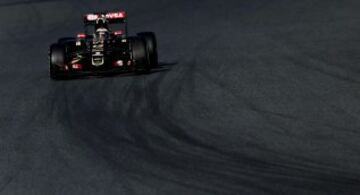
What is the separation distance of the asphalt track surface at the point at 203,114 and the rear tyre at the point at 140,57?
0.62ft

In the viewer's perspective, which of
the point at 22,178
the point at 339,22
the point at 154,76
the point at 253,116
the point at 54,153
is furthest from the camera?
the point at 339,22

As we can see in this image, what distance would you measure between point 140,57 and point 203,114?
356 centimetres

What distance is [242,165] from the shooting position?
41.9ft

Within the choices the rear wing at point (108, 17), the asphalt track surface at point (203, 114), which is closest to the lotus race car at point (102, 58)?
the asphalt track surface at point (203, 114)

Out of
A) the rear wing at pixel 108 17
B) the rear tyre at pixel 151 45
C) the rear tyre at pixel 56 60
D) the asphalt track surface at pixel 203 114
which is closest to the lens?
the asphalt track surface at pixel 203 114

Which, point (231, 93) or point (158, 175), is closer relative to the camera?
point (158, 175)

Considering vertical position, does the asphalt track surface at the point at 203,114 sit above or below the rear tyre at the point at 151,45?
below

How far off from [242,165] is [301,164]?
0.69m

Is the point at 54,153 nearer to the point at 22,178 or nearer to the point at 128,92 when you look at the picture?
the point at 22,178

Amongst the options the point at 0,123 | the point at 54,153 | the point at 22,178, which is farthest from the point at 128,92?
the point at 22,178

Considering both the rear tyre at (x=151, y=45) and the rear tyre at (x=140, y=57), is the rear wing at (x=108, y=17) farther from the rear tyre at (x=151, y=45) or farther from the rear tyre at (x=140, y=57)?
the rear tyre at (x=140, y=57)

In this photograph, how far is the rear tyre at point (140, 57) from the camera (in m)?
19.1

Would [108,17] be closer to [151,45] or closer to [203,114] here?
[151,45]

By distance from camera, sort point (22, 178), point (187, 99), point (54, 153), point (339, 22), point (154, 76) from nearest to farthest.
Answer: point (22, 178) < point (54, 153) < point (187, 99) < point (154, 76) < point (339, 22)
